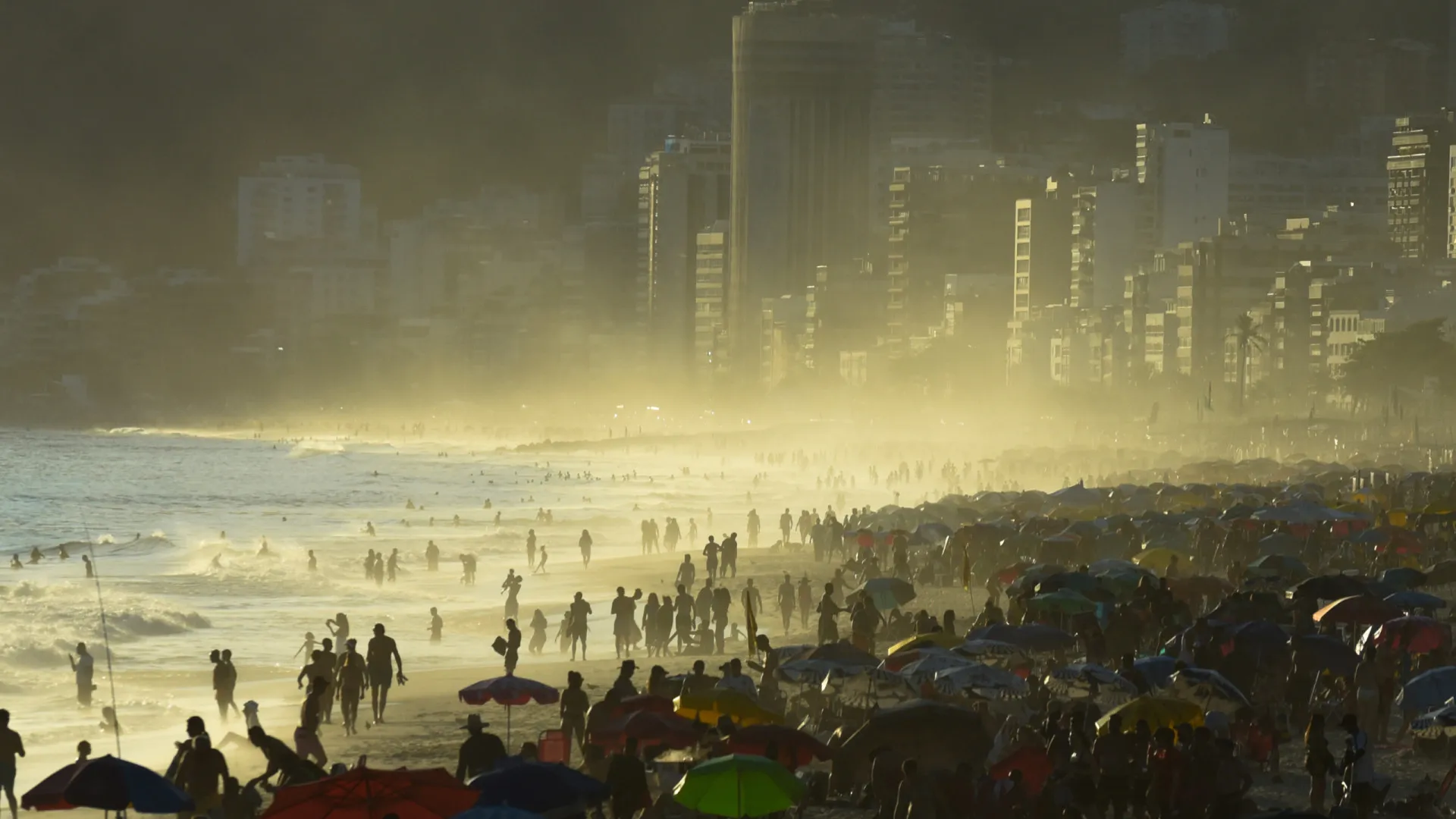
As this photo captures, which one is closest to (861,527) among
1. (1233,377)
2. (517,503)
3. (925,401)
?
(517,503)

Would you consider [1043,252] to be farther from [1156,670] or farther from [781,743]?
[781,743]

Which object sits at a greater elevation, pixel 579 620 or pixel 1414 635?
pixel 1414 635

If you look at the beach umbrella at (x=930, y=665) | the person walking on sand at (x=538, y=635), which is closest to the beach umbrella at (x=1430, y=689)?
the beach umbrella at (x=930, y=665)

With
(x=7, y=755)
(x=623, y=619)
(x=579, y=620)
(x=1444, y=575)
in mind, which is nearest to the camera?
(x=7, y=755)

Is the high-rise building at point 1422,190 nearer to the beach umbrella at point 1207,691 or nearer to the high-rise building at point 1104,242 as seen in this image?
the high-rise building at point 1104,242

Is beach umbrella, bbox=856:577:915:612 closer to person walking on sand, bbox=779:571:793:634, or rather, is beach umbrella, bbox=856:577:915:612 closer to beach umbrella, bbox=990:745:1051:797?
person walking on sand, bbox=779:571:793:634

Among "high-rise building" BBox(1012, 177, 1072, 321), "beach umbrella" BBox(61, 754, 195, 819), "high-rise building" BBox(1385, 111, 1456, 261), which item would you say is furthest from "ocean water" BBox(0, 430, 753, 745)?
"high-rise building" BBox(1385, 111, 1456, 261)

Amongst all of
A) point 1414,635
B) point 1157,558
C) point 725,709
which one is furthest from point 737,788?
point 1157,558
